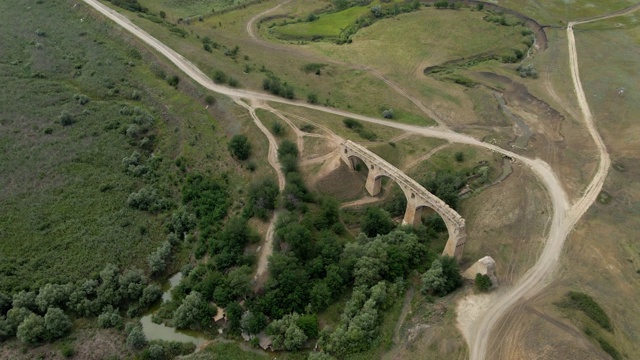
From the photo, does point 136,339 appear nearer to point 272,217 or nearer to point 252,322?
point 252,322

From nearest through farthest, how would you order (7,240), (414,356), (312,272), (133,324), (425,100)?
(414,356), (133,324), (312,272), (7,240), (425,100)

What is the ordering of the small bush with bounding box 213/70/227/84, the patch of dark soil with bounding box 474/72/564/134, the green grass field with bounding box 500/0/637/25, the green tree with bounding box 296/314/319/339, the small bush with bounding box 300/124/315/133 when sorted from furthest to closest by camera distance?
1. the green grass field with bounding box 500/0/637/25
2. the small bush with bounding box 213/70/227/84
3. the patch of dark soil with bounding box 474/72/564/134
4. the small bush with bounding box 300/124/315/133
5. the green tree with bounding box 296/314/319/339

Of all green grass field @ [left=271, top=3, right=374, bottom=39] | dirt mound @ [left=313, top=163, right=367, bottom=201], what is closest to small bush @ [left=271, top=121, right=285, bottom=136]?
dirt mound @ [left=313, top=163, right=367, bottom=201]

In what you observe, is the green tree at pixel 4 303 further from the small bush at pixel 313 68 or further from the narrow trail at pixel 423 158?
the small bush at pixel 313 68

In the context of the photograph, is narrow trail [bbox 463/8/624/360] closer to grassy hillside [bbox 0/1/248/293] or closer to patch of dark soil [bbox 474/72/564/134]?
patch of dark soil [bbox 474/72/564/134]

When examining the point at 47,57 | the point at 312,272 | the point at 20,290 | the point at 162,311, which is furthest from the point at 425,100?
the point at 47,57

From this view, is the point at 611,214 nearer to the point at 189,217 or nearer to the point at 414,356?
the point at 414,356

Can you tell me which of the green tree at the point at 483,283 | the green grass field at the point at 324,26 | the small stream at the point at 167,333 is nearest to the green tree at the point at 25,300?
the small stream at the point at 167,333
